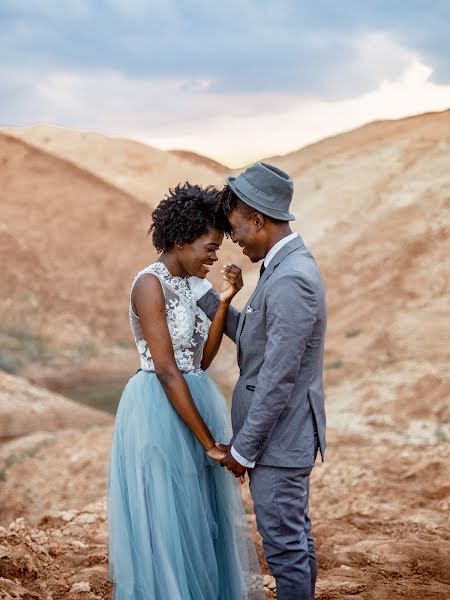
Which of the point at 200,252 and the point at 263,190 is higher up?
the point at 263,190

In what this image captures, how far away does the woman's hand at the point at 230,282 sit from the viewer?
3346mm

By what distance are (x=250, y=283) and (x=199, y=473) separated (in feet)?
57.2


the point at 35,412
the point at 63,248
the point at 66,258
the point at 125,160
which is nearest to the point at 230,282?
the point at 35,412

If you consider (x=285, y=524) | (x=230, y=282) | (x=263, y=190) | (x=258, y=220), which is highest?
(x=263, y=190)

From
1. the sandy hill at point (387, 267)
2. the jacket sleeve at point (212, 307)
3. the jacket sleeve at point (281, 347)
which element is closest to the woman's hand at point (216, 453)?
the jacket sleeve at point (281, 347)

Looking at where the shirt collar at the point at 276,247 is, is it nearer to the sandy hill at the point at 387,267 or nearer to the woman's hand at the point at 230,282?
the woman's hand at the point at 230,282

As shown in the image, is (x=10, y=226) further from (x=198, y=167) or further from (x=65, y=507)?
(x=65, y=507)

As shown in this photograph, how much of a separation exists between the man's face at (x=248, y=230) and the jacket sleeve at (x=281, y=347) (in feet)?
0.75

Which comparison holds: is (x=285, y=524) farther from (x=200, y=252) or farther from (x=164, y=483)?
(x=200, y=252)

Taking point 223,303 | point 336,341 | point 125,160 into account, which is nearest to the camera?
point 223,303

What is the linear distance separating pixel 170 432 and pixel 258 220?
35.1 inches

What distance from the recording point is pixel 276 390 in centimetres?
297

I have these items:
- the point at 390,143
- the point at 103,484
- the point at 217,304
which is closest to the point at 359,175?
the point at 390,143

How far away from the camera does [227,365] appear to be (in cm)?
1716
